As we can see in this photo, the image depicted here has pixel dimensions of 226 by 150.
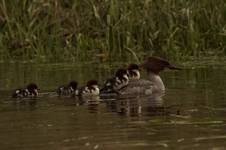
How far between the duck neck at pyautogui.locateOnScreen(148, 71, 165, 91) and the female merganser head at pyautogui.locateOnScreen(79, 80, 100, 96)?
713 mm

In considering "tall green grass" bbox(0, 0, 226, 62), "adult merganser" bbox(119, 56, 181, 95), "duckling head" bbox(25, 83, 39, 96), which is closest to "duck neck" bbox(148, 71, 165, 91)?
"adult merganser" bbox(119, 56, 181, 95)

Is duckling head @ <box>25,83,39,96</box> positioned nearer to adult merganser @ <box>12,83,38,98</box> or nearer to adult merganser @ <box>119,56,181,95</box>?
adult merganser @ <box>12,83,38,98</box>

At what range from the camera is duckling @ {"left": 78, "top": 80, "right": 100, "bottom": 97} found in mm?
11523

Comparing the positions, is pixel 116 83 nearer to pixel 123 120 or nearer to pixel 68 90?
pixel 68 90

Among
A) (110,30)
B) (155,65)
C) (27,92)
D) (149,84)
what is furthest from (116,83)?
(110,30)

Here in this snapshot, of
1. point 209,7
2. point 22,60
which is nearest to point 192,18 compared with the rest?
point 209,7

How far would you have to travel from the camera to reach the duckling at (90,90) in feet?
37.8

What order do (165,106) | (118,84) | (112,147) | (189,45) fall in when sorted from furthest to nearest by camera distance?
1. (189,45)
2. (118,84)
3. (165,106)
4. (112,147)

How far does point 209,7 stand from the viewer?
16.3m

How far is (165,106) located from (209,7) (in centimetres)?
648

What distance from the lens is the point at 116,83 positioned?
472 inches

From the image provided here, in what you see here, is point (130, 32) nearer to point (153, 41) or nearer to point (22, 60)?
point (153, 41)

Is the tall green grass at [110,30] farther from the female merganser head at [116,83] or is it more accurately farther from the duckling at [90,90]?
the duckling at [90,90]

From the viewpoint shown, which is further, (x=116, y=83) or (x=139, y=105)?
(x=116, y=83)
